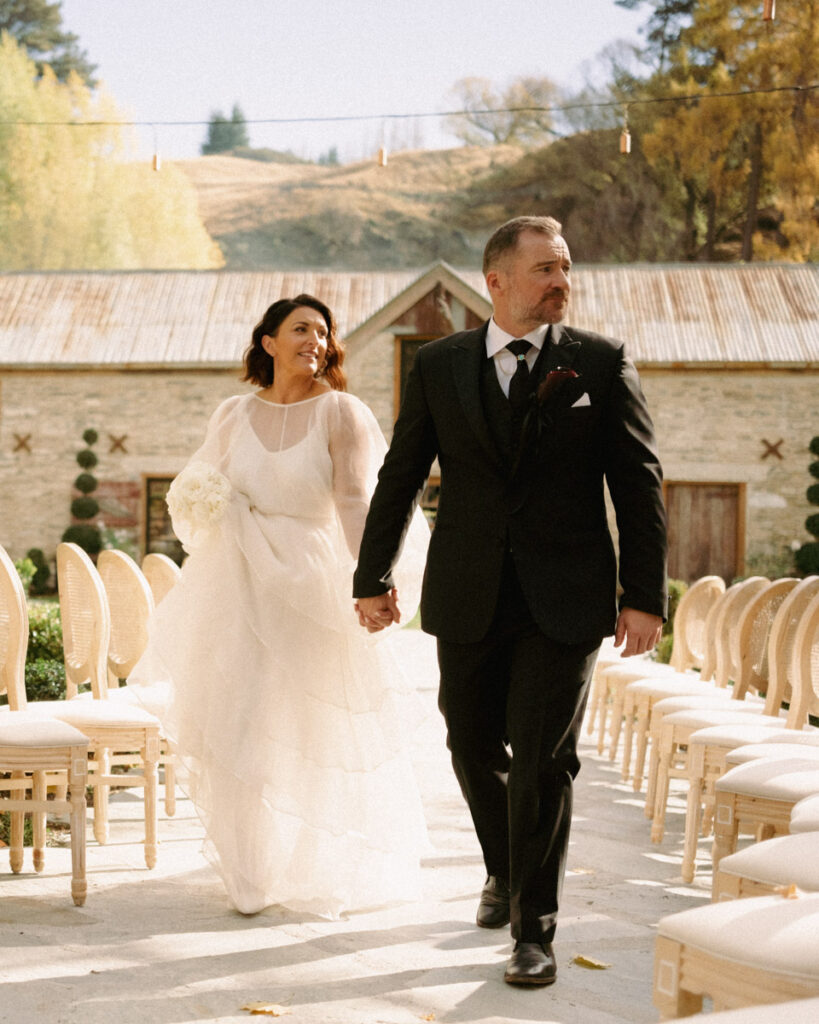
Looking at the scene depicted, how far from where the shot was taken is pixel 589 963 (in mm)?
3408

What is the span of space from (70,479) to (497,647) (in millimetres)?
20138

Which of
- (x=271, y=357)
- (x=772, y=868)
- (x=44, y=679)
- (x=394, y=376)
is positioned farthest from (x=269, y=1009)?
(x=394, y=376)

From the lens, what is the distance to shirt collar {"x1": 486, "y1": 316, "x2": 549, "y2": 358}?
11.4ft

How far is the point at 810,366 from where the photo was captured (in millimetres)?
21391

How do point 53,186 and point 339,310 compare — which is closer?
point 339,310

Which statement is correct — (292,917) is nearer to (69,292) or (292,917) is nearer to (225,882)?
(225,882)

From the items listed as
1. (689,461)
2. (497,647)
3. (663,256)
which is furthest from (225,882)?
(663,256)

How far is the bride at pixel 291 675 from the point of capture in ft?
13.1

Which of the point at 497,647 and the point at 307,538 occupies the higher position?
the point at 307,538

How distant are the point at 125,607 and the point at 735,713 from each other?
256 cm

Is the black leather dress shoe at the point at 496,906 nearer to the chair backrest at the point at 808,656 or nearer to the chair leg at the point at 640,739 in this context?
the chair backrest at the point at 808,656

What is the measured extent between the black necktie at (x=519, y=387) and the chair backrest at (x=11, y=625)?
184 centimetres

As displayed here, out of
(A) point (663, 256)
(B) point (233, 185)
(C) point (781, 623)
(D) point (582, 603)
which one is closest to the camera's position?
(D) point (582, 603)

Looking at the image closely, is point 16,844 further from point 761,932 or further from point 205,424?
point 205,424
